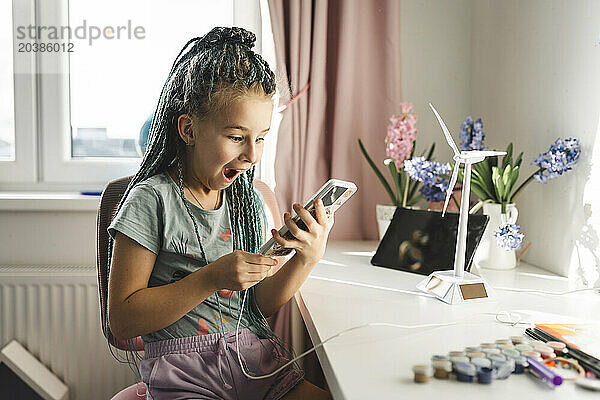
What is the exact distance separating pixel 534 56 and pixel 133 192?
112 centimetres

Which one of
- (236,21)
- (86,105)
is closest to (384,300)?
(236,21)

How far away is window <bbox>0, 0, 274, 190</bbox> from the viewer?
76.5 inches

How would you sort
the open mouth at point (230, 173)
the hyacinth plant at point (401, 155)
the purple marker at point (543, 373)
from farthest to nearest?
the hyacinth plant at point (401, 155) < the open mouth at point (230, 173) < the purple marker at point (543, 373)

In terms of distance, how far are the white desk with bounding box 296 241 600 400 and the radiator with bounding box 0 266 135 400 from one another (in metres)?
0.76

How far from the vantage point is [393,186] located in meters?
1.92

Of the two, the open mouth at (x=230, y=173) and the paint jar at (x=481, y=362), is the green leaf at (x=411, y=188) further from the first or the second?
the paint jar at (x=481, y=362)

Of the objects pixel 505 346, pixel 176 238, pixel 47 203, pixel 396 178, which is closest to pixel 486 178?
pixel 396 178

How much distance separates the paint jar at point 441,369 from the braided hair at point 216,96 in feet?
1.53

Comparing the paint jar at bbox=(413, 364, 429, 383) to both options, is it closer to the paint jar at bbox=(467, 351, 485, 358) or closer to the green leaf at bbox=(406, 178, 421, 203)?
the paint jar at bbox=(467, 351, 485, 358)

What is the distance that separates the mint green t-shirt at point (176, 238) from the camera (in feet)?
3.50

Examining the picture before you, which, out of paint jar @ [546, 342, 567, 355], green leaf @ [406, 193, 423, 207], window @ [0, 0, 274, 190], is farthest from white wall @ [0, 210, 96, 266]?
paint jar @ [546, 342, 567, 355]

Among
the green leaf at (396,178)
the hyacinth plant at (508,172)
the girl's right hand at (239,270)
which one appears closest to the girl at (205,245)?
the girl's right hand at (239,270)

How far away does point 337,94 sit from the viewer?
1.87 m

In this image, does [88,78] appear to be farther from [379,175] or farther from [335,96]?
[379,175]
